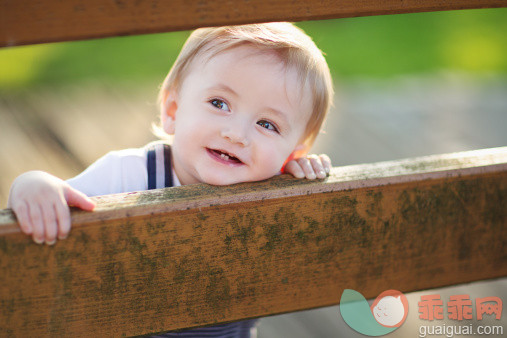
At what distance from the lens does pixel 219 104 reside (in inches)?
54.7

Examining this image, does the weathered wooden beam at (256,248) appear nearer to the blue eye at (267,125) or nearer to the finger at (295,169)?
the finger at (295,169)

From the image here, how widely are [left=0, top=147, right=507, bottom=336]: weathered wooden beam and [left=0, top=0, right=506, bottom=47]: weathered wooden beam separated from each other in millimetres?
Answer: 297

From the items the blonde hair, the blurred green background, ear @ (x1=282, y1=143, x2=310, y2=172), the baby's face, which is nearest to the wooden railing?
the baby's face

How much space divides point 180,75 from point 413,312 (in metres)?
1.34

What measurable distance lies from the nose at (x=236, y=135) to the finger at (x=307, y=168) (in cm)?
15

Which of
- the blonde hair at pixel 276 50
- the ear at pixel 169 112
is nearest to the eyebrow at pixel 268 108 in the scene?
the blonde hair at pixel 276 50

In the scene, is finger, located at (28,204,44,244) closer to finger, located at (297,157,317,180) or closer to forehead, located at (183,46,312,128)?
finger, located at (297,157,317,180)

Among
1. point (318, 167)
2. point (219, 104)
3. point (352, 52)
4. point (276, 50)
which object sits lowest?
point (318, 167)

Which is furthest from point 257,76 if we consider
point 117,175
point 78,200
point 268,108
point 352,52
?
point 352,52

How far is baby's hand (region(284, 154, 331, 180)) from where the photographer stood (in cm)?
110

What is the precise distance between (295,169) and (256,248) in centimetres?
30

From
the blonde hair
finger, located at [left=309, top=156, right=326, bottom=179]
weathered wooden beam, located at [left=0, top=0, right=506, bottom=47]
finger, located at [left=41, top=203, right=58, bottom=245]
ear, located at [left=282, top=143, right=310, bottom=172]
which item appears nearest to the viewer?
weathered wooden beam, located at [left=0, top=0, right=506, bottom=47]

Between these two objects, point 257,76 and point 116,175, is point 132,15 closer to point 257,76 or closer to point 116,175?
point 257,76

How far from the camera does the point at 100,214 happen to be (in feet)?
2.86
